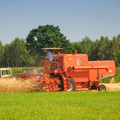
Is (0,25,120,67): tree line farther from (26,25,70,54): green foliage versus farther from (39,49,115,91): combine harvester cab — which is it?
(39,49,115,91): combine harvester cab

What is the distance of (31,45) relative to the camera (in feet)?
190

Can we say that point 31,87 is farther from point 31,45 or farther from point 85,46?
point 85,46

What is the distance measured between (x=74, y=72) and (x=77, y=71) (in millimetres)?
262

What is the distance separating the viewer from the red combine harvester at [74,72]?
56.7 feet

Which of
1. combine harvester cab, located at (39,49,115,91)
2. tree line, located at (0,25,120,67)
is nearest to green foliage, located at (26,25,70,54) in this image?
tree line, located at (0,25,120,67)

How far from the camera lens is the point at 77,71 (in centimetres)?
1791

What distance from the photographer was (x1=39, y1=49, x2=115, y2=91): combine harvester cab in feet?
57.5

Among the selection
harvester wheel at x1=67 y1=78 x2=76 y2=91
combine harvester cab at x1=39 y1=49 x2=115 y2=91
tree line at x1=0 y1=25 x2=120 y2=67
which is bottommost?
harvester wheel at x1=67 y1=78 x2=76 y2=91

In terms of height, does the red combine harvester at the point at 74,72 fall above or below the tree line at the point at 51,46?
below

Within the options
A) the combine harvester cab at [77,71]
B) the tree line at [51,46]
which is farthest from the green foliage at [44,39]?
the combine harvester cab at [77,71]

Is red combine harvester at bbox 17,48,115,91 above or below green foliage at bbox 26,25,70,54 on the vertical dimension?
below

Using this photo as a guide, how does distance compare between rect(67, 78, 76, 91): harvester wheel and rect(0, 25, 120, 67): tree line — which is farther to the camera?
rect(0, 25, 120, 67): tree line

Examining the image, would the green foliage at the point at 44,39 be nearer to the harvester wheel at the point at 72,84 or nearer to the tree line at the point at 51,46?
the tree line at the point at 51,46

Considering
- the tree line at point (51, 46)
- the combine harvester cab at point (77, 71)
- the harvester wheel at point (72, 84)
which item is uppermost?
the tree line at point (51, 46)
